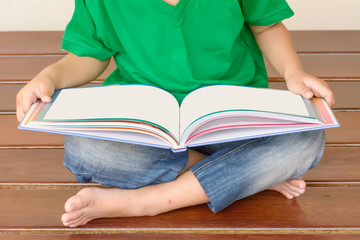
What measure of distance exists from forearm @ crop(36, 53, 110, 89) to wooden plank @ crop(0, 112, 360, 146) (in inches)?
9.7

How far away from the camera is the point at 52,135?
144 cm

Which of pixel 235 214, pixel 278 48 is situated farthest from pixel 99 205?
pixel 278 48

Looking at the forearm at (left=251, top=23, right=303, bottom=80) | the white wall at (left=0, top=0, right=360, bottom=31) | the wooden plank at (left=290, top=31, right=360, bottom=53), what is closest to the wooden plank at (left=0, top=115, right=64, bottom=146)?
the forearm at (left=251, top=23, right=303, bottom=80)

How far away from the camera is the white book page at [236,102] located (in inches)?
37.0

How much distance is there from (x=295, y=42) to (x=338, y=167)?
0.81m

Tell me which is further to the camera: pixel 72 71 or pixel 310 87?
pixel 72 71

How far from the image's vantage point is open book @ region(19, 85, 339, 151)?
0.91 m

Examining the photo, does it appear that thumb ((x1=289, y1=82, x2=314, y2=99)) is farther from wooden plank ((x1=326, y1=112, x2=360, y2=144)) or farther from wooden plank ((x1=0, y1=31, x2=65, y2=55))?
wooden plank ((x1=0, y1=31, x2=65, y2=55))

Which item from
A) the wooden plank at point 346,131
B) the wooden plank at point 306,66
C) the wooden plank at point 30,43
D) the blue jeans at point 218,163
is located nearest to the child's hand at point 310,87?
the blue jeans at point 218,163

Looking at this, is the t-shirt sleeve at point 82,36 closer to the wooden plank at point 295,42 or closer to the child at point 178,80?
the child at point 178,80

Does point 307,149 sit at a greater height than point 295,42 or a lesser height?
greater

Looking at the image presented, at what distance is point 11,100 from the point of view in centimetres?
161

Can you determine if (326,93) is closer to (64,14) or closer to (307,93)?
(307,93)

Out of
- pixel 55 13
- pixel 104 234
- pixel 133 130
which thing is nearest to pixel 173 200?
pixel 104 234
